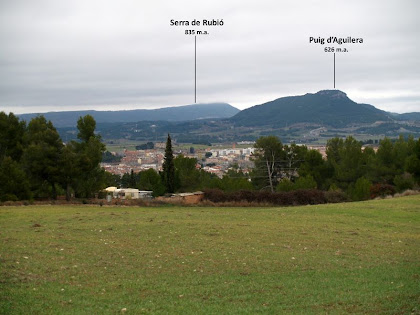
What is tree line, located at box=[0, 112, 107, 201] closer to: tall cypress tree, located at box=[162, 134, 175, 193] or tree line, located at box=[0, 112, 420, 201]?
tree line, located at box=[0, 112, 420, 201]

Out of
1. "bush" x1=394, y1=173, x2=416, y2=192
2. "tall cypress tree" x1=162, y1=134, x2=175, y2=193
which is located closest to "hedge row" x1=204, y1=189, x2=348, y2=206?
"bush" x1=394, y1=173, x2=416, y2=192

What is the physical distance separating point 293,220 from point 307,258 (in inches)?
437

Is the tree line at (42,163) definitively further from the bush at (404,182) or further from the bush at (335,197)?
the bush at (404,182)

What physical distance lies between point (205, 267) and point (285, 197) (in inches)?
1343

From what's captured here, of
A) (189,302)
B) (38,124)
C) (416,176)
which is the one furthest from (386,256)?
(38,124)

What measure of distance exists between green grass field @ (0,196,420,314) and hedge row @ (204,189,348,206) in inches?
853

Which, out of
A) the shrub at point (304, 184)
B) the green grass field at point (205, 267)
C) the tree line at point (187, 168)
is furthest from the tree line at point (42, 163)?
the green grass field at point (205, 267)

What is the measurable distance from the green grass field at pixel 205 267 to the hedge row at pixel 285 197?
2168 centimetres

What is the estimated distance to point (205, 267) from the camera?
1591 cm

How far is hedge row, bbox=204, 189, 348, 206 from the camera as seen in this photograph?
161 feet

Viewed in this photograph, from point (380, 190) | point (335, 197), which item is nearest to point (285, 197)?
point (335, 197)

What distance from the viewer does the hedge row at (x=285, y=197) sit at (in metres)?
49.0

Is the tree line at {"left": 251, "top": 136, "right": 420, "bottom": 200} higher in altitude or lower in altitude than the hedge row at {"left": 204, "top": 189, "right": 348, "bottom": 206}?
higher

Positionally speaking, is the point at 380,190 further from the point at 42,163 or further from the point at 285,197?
the point at 42,163
